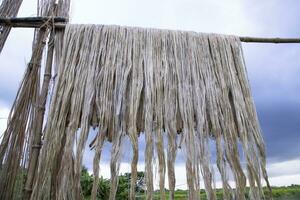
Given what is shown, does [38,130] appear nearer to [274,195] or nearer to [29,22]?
[29,22]

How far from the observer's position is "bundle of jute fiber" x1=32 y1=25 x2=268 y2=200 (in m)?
1.80

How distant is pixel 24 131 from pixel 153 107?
899mm

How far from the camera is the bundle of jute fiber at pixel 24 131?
1.96 meters

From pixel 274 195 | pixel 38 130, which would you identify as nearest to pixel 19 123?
pixel 38 130

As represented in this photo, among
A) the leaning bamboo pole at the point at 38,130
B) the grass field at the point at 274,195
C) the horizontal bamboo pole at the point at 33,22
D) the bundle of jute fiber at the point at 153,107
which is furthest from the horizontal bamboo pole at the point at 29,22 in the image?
the grass field at the point at 274,195

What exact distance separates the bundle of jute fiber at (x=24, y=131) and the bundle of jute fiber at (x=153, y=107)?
121mm

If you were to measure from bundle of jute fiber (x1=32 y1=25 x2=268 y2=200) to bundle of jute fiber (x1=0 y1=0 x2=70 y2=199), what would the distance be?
12 centimetres

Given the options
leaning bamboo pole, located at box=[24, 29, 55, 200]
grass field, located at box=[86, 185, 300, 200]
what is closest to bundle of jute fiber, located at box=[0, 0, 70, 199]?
leaning bamboo pole, located at box=[24, 29, 55, 200]

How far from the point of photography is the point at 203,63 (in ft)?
7.26

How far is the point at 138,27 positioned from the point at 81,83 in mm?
654

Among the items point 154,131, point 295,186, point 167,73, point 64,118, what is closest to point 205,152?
point 154,131

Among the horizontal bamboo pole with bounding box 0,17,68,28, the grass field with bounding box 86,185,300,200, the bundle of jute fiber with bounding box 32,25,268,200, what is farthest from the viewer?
the horizontal bamboo pole with bounding box 0,17,68,28

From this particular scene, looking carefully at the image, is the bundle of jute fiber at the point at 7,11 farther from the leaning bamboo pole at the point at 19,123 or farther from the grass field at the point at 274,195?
the grass field at the point at 274,195

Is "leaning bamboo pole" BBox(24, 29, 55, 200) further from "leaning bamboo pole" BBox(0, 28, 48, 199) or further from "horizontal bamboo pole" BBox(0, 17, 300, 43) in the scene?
"horizontal bamboo pole" BBox(0, 17, 300, 43)
